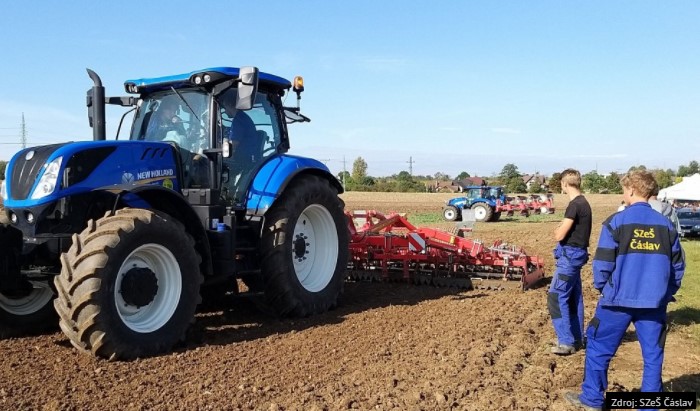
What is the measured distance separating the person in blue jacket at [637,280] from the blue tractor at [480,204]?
22.6 m

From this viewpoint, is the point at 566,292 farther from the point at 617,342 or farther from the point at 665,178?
the point at 665,178

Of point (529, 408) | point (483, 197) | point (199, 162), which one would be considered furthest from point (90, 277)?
point (483, 197)

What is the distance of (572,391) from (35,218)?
399cm

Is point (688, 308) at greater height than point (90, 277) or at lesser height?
lesser

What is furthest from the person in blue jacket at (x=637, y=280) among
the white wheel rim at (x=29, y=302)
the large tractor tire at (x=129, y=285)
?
the white wheel rim at (x=29, y=302)

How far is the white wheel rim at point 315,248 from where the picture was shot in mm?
6523

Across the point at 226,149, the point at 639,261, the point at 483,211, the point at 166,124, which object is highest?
the point at 166,124

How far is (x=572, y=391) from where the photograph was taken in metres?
4.07

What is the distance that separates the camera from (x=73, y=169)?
4652mm

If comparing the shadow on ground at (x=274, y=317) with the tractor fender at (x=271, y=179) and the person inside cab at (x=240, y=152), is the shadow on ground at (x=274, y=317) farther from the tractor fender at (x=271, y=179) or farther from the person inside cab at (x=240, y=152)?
the person inside cab at (x=240, y=152)

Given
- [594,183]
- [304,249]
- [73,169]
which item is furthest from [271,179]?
[594,183]

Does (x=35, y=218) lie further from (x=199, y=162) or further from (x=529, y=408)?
(x=529, y=408)

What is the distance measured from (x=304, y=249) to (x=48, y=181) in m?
2.72

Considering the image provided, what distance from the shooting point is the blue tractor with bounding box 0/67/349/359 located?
4379 mm
